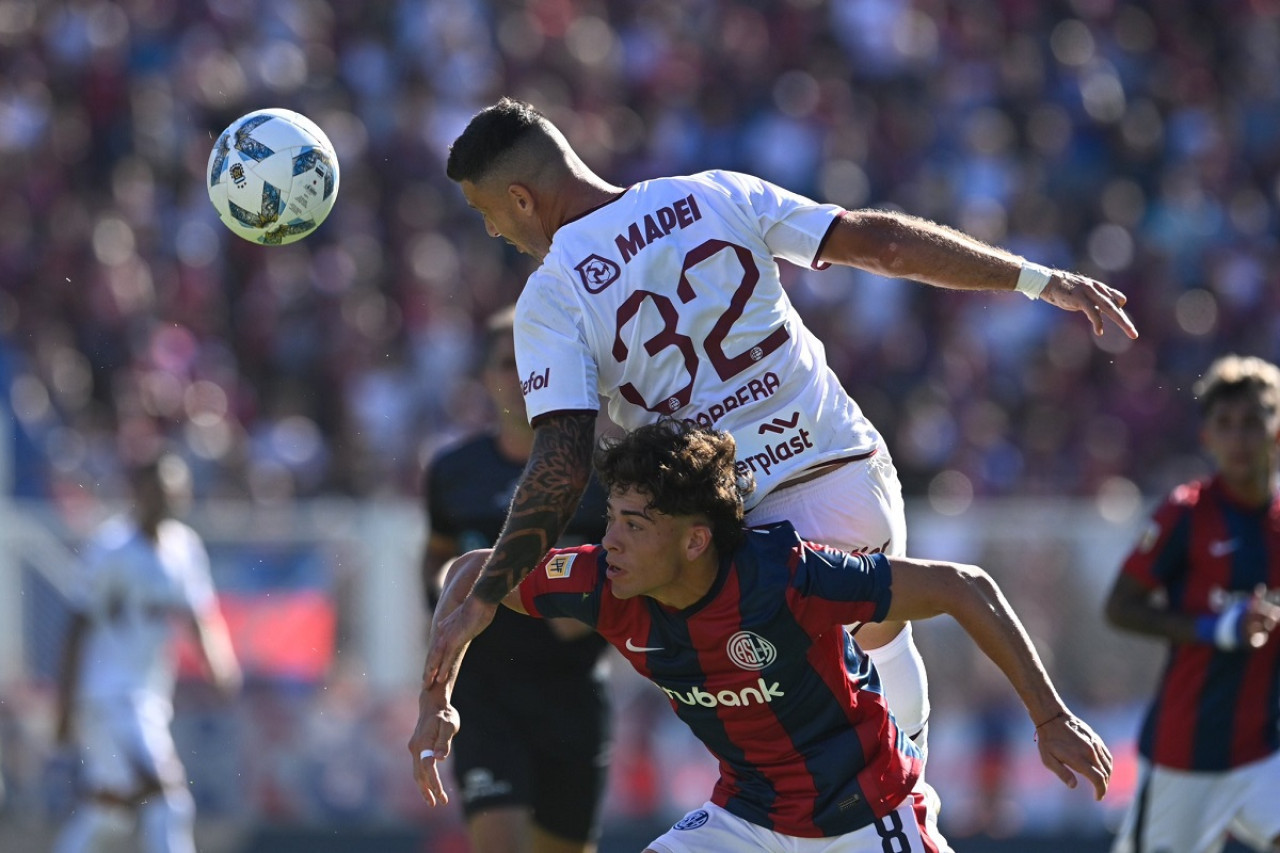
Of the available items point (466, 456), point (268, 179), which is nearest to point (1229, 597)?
point (466, 456)

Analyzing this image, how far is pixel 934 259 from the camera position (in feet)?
17.6

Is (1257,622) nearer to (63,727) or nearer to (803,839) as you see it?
(803,839)

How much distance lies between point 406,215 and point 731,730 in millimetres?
12444

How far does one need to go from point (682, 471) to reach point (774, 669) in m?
0.60

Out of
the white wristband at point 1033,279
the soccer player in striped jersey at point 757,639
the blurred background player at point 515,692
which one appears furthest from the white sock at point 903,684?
the blurred background player at point 515,692

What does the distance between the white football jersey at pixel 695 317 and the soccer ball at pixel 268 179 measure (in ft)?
3.75

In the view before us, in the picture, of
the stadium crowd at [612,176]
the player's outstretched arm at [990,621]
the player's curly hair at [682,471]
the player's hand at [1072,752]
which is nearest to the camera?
the player's hand at [1072,752]

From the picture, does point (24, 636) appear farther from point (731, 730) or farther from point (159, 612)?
point (731, 730)

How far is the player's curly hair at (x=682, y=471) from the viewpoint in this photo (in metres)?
5.07

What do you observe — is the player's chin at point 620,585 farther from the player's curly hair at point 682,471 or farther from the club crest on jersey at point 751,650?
the club crest on jersey at point 751,650

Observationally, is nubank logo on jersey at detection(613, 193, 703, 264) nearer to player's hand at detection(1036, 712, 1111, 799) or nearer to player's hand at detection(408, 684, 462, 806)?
player's hand at detection(408, 684, 462, 806)

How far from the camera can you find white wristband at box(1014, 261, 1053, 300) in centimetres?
536

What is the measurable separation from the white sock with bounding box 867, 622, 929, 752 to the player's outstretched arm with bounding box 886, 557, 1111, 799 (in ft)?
2.40

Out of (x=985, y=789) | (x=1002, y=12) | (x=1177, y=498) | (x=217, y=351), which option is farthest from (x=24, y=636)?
(x=1002, y=12)
